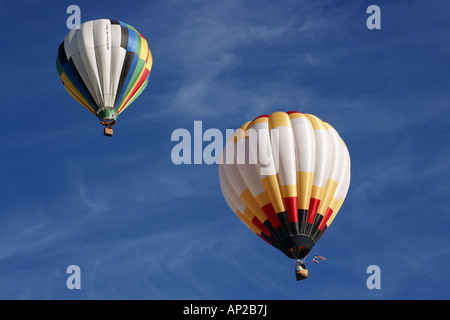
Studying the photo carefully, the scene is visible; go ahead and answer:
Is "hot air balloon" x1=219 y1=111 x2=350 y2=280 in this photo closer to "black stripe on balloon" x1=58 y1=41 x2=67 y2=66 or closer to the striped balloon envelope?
the striped balloon envelope

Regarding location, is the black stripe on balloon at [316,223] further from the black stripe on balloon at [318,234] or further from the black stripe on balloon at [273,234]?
the black stripe on balloon at [273,234]

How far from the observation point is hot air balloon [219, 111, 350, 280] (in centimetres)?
3247

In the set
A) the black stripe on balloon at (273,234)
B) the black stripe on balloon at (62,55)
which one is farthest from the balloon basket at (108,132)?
the black stripe on balloon at (273,234)

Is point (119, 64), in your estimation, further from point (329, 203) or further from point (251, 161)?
point (329, 203)

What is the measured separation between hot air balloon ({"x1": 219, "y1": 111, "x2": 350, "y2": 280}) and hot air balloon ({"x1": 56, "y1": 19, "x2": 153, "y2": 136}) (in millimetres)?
7061

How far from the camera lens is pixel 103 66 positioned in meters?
39.0

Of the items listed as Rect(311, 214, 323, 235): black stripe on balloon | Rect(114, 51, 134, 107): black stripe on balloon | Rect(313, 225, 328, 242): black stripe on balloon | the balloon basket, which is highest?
Rect(114, 51, 134, 107): black stripe on balloon

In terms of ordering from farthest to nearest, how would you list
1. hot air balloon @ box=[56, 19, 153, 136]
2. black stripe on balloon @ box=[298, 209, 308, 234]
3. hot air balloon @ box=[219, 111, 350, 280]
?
hot air balloon @ box=[56, 19, 153, 136]
hot air balloon @ box=[219, 111, 350, 280]
black stripe on balloon @ box=[298, 209, 308, 234]

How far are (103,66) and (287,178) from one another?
11.2 metres

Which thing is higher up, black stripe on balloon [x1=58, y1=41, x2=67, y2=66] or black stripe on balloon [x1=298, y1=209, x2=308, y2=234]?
black stripe on balloon [x1=58, y1=41, x2=67, y2=66]

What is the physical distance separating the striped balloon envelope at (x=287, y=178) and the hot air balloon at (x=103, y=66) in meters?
7.07

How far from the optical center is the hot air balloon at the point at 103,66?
128 ft

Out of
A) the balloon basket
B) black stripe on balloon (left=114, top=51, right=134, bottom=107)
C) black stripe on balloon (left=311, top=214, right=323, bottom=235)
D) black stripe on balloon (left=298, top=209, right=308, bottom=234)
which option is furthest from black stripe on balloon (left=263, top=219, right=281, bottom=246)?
black stripe on balloon (left=114, top=51, right=134, bottom=107)

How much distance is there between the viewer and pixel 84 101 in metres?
39.5
